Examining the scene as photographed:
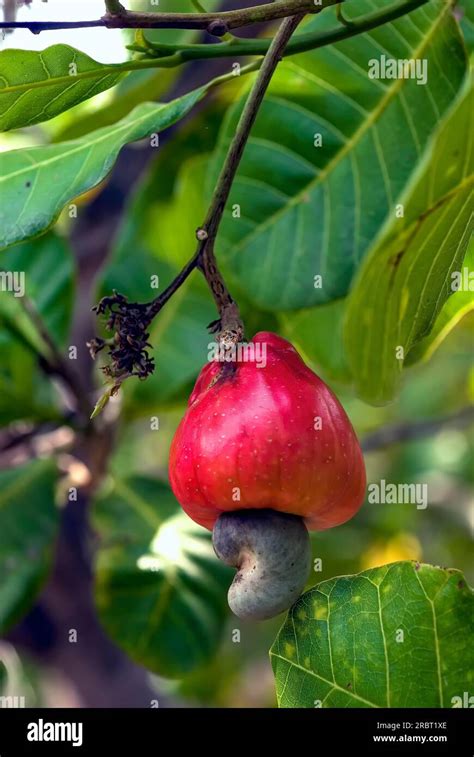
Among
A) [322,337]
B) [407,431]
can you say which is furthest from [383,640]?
[407,431]

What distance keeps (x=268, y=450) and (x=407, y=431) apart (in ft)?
5.70

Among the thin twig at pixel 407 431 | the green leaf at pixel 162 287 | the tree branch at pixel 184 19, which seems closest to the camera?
the tree branch at pixel 184 19

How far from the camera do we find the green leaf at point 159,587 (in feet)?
5.64

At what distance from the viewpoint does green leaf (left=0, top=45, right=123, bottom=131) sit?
0.98 meters

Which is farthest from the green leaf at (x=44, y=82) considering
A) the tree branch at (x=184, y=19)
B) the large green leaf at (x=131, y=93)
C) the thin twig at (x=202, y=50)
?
the large green leaf at (x=131, y=93)

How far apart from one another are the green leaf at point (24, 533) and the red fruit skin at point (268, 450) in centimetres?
90

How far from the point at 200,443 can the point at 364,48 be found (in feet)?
2.29

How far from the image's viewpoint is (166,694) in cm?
301

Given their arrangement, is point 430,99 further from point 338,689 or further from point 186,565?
point 186,565

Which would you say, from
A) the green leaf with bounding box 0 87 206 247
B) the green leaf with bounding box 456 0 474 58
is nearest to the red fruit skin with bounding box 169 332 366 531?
the green leaf with bounding box 0 87 206 247

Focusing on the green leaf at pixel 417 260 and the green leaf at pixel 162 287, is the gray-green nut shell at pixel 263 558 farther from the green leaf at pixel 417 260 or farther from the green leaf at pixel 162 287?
the green leaf at pixel 162 287

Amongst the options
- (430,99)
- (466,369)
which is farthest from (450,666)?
(466,369)

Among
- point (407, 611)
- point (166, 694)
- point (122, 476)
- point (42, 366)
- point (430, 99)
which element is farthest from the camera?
point (166, 694)
